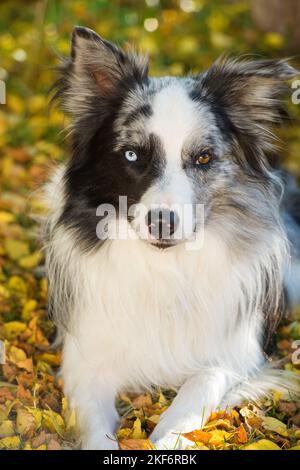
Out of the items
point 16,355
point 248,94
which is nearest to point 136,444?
point 16,355

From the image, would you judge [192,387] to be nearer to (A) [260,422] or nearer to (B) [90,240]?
(A) [260,422]

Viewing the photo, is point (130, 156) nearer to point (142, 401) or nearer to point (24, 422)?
point (142, 401)

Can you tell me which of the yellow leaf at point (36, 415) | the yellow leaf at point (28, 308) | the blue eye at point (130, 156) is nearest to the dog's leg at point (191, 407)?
the yellow leaf at point (36, 415)

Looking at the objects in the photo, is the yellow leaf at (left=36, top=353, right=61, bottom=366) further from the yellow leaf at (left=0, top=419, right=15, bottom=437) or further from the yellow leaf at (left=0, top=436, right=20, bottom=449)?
the yellow leaf at (left=0, top=436, right=20, bottom=449)

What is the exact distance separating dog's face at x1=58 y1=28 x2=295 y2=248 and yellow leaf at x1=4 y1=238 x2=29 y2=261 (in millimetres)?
1477

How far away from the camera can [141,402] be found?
392 cm

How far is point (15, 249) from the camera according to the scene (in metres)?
5.34

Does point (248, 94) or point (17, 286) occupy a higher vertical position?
point (248, 94)

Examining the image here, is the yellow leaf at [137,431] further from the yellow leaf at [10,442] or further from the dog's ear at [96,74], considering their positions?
the dog's ear at [96,74]

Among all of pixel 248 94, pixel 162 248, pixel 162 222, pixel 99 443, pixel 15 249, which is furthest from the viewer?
pixel 15 249

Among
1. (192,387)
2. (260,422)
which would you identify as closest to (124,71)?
(192,387)

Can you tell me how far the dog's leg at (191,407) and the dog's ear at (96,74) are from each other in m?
1.57

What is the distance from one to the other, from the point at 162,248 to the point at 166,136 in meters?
0.55

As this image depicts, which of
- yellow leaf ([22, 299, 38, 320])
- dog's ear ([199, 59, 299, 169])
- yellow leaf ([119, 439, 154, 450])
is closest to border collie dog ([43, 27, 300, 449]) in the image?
dog's ear ([199, 59, 299, 169])
